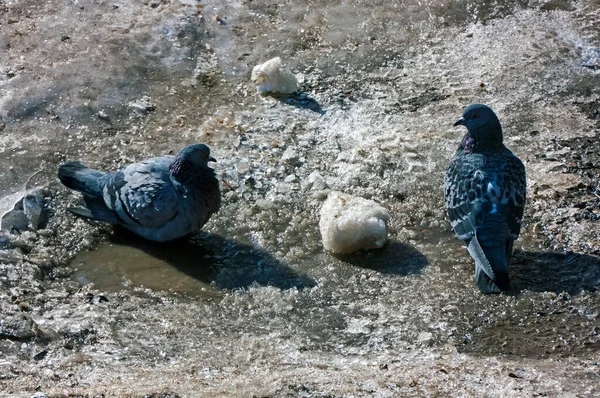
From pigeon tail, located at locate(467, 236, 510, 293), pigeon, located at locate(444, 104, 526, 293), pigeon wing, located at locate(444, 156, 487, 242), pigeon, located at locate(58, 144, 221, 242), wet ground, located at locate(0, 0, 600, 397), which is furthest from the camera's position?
pigeon, located at locate(58, 144, 221, 242)

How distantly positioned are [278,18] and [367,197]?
3141mm

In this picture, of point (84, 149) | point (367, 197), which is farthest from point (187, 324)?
point (84, 149)

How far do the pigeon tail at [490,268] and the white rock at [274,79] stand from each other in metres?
2.98

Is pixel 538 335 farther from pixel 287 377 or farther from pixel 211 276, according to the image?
pixel 211 276

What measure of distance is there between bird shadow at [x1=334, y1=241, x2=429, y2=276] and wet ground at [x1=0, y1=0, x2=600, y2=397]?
0.02 metres

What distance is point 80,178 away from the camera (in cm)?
662

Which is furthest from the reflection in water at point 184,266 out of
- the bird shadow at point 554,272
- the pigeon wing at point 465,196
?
the bird shadow at point 554,272

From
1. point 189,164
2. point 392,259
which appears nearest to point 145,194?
point 189,164

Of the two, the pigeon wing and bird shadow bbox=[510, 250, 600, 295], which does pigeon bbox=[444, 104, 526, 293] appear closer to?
the pigeon wing

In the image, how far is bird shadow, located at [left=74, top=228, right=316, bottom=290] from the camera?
6.03m

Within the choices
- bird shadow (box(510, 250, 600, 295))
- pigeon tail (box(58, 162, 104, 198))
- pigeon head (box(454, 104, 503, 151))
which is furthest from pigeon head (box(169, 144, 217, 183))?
bird shadow (box(510, 250, 600, 295))

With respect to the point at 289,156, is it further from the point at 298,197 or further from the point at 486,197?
the point at 486,197

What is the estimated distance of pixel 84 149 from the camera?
7367mm

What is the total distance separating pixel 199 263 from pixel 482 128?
242 centimetres
